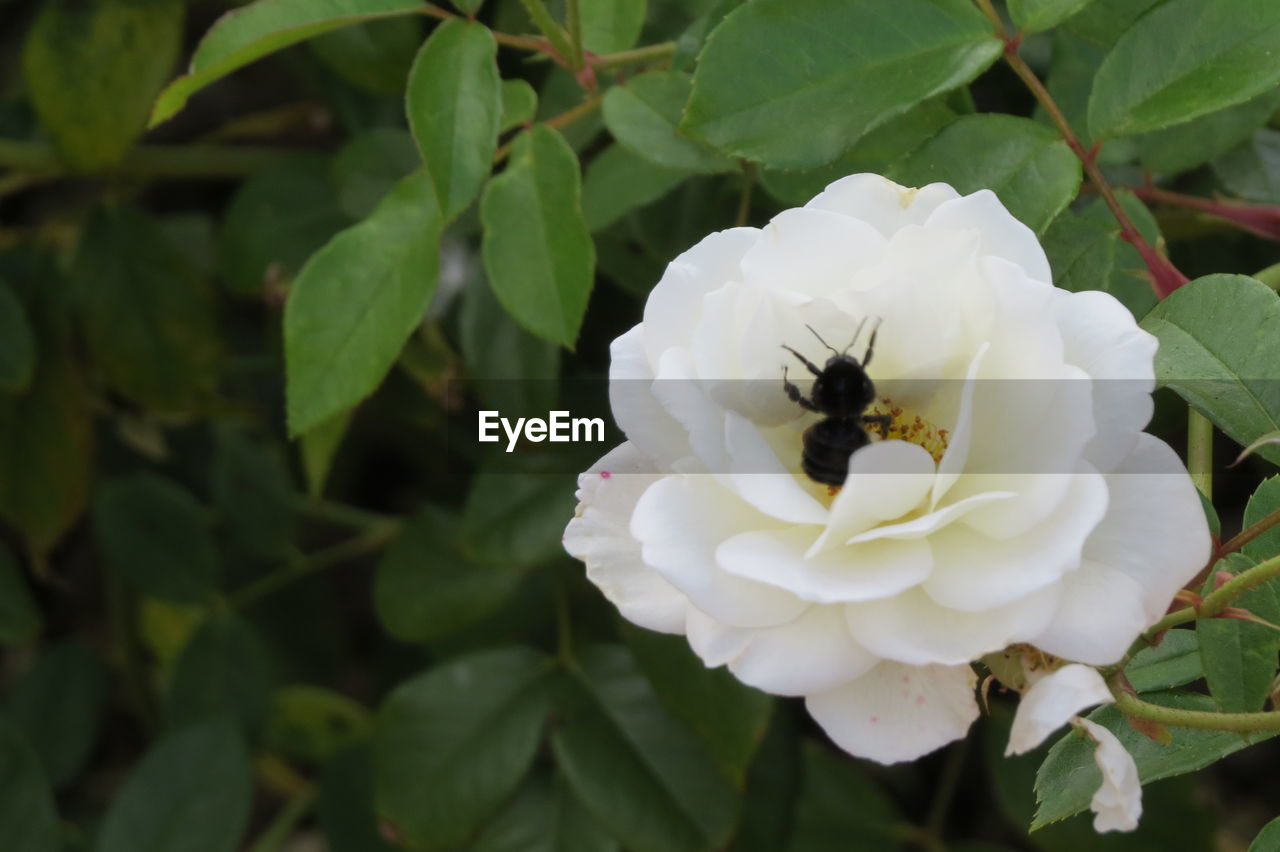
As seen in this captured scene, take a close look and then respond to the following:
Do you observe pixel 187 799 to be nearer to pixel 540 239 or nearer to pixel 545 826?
pixel 545 826

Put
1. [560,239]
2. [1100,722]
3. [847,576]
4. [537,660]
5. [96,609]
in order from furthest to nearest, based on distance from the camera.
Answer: [96,609], [537,660], [560,239], [1100,722], [847,576]

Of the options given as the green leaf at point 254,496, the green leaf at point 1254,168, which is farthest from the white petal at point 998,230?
the green leaf at point 254,496

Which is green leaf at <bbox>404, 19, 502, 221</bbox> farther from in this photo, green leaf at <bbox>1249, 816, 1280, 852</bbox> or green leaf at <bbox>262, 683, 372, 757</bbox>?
green leaf at <bbox>262, 683, 372, 757</bbox>

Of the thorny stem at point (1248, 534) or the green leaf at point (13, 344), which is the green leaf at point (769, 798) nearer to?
the thorny stem at point (1248, 534)

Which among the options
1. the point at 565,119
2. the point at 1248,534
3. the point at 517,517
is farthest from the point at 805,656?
the point at 517,517

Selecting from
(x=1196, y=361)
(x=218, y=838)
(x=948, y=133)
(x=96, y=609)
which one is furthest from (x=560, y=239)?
(x=96, y=609)

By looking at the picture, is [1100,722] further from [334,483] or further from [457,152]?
[334,483]

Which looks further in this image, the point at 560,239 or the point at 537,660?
the point at 537,660
